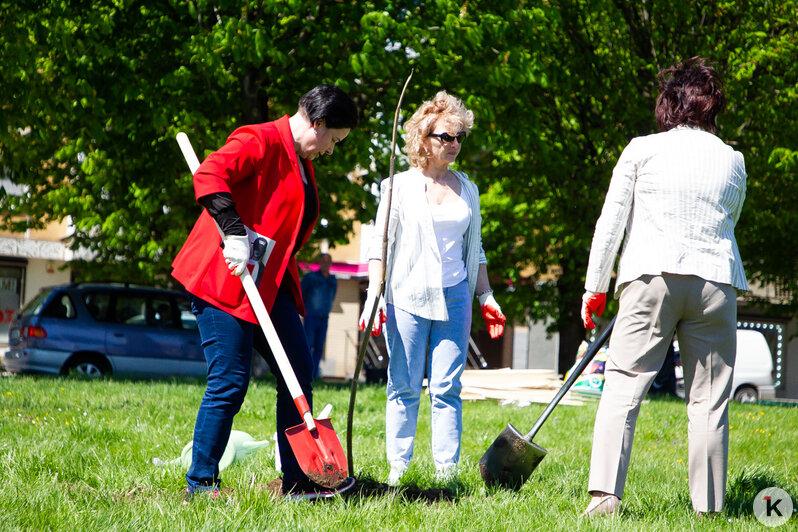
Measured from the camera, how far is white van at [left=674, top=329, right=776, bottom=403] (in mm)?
19547

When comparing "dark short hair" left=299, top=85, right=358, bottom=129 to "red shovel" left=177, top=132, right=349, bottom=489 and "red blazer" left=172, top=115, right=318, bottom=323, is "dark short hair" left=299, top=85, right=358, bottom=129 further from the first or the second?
"red shovel" left=177, top=132, right=349, bottom=489

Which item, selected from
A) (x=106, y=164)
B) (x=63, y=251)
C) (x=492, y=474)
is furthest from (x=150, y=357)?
(x=63, y=251)

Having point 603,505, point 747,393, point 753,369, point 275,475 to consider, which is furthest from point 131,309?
point 747,393

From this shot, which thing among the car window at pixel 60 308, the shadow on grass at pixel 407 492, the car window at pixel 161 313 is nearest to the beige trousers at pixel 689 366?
the shadow on grass at pixel 407 492

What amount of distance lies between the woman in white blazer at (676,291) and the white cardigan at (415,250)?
2.97 feet

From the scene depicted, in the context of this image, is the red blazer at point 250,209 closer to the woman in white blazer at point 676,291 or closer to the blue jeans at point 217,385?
the blue jeans at point 217,385

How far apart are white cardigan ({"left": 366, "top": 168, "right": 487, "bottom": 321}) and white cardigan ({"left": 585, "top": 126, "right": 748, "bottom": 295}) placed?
0.88 metres

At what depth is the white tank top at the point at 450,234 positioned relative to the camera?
4082 mm

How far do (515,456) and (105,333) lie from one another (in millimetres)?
10304

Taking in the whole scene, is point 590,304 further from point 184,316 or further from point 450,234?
point 184,316

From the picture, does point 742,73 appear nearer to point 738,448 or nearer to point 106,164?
point 738,448

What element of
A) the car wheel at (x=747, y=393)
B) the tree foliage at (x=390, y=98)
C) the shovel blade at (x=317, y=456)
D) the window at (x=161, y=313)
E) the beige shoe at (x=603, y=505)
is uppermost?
the tree foliage at (x=390, y=98)

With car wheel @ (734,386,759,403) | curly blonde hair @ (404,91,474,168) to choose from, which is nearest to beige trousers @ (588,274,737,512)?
curly blonde hair @ (404,91,474,168)

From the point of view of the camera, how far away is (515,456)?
3.66 metres
